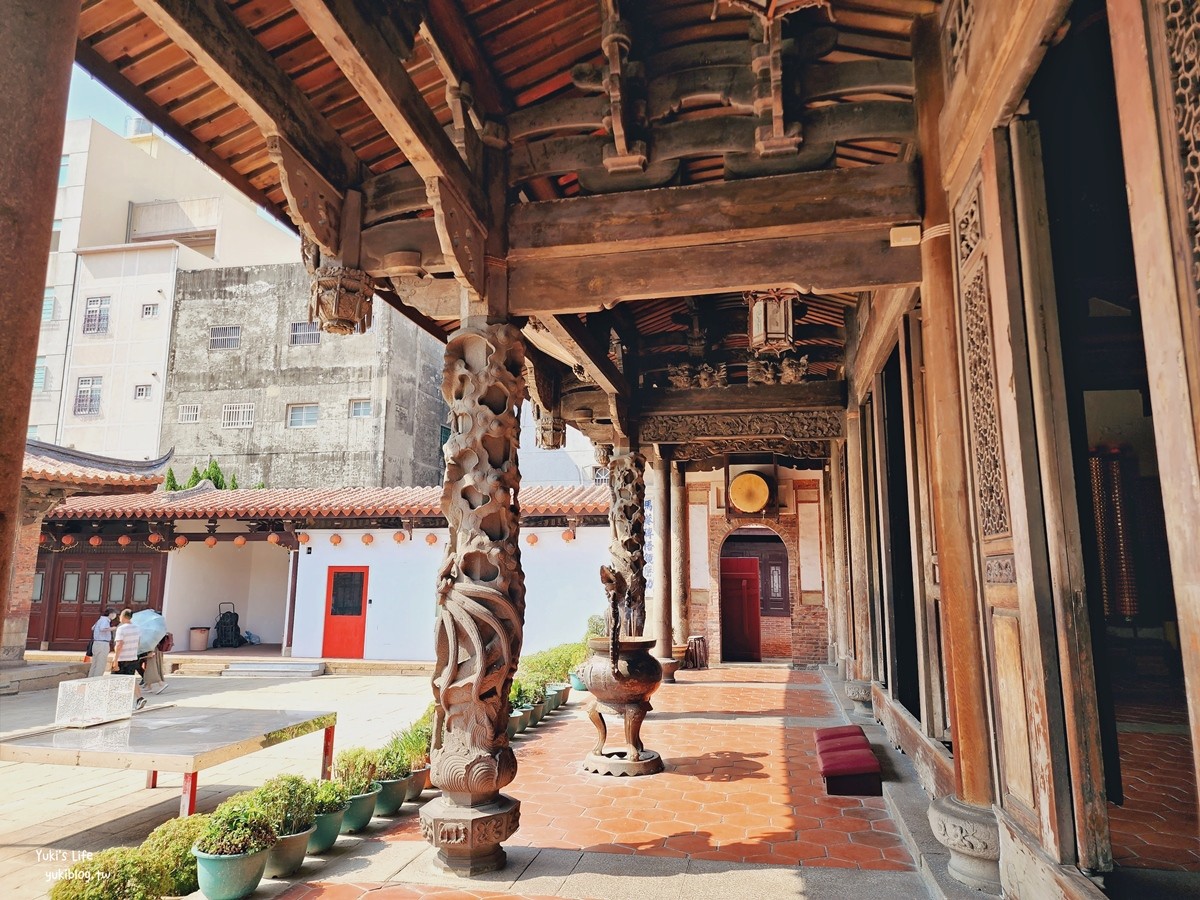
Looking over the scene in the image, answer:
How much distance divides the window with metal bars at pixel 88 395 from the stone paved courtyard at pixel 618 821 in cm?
2289

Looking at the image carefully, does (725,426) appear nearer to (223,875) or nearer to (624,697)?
(624,697)

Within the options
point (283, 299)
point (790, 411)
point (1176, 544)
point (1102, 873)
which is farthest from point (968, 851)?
point (283, 299)

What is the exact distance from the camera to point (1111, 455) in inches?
316

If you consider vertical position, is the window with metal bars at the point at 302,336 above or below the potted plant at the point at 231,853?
above

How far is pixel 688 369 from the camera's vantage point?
30.7ft

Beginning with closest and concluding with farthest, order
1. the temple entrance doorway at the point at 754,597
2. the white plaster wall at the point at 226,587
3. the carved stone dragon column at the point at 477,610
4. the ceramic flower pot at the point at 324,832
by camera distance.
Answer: the carved stone dragon column at the point at 477,610 < the ceramic flower pot at the point at 324,832 < the temple entrance doorway at the point at 754,597 < the white plaster wall at the point at 226,587

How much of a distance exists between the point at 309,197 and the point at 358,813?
3729 millimetres

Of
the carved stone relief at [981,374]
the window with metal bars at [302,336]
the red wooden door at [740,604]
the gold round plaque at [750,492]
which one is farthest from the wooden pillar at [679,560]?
the window with metal bars at [302,336]

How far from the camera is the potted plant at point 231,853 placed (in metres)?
3.88

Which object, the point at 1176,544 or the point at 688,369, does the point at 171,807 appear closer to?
the point at 688,369

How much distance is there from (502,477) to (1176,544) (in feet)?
10.9

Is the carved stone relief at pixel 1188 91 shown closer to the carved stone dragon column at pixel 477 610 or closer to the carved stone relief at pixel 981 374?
the carved stone relief at pixel 981 374

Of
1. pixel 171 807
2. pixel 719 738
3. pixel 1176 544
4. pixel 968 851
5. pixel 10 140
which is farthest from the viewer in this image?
pixel 719 738

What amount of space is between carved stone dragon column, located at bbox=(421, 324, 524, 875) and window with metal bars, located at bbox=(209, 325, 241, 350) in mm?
25682
